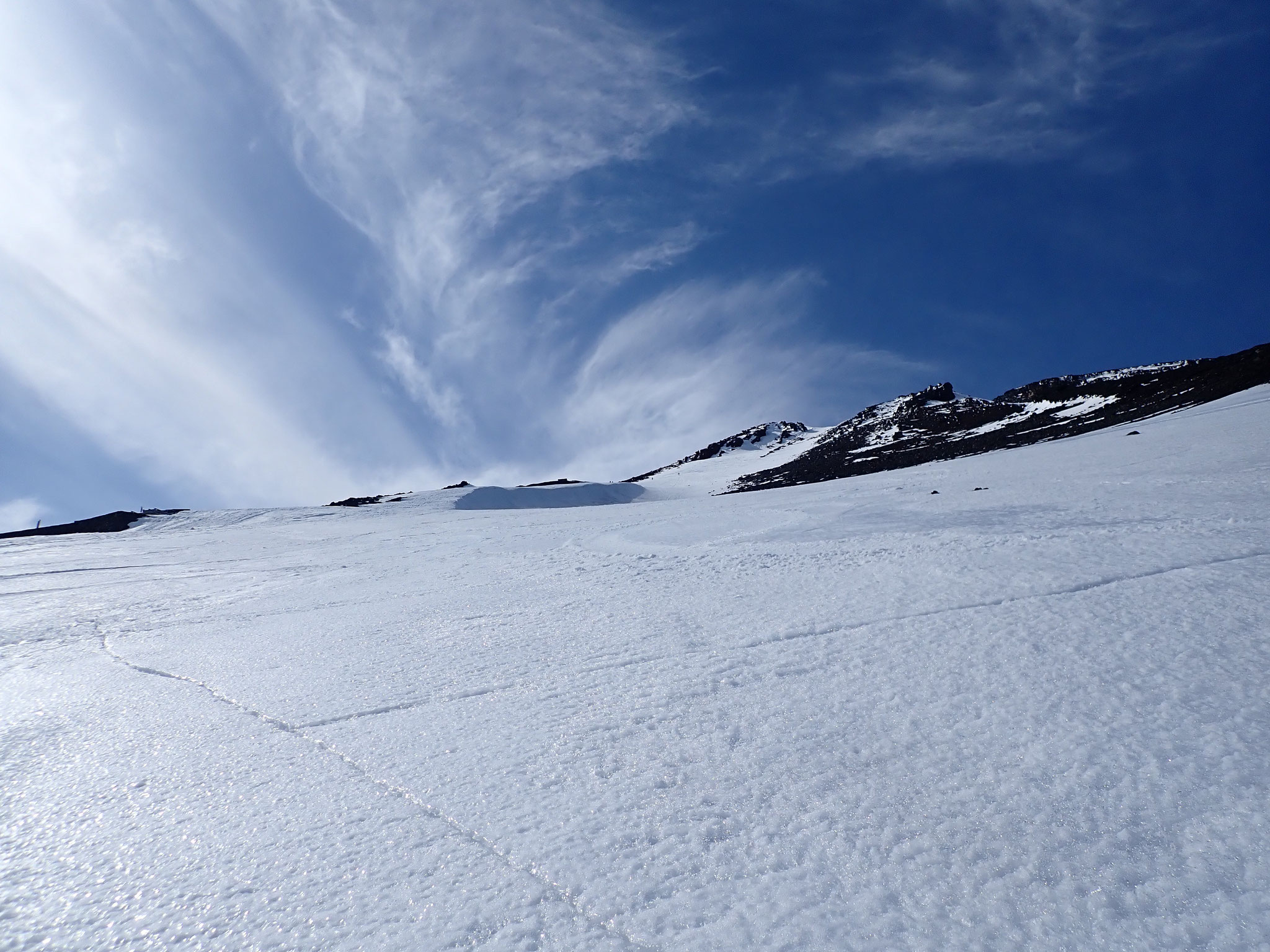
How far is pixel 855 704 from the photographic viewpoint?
7.49ft

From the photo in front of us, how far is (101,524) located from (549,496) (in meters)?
16.4

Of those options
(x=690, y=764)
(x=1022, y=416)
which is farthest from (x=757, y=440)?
(x=690, y=764)

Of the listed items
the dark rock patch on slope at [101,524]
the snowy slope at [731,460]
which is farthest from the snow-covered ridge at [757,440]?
the dark rock patch on slope at [101,524]

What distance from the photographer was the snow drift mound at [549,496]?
27.8m

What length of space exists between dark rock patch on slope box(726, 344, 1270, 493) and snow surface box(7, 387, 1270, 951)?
837 inches

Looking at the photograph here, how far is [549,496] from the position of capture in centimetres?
2994

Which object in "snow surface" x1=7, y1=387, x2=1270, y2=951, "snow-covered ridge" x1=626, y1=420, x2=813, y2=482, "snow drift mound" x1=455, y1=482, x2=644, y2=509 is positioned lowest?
"snow surface" x1=7, y1=387, x2=1270, y2=951

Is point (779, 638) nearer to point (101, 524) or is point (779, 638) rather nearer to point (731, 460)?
point (101, 524)

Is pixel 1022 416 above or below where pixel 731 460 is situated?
below

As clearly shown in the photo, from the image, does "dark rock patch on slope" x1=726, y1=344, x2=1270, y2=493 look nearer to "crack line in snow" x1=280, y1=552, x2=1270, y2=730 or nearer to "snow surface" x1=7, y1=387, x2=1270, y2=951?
"crack line in snow" x1=280, y1=552, x2=1270, y2=730

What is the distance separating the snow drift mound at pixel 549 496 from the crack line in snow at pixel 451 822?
74.6ft

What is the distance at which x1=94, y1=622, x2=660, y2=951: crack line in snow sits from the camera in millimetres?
1380

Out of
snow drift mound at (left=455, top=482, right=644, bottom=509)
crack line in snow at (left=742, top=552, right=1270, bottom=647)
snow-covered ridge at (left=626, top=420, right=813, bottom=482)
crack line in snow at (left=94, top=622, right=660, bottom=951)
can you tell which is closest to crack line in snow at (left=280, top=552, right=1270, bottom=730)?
crack line in snow at (left=742, top=552, right=1270, bottom=647)

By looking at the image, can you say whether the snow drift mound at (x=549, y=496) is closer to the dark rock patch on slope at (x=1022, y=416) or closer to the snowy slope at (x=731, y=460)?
the snowy slope at (x=731, y=460)
